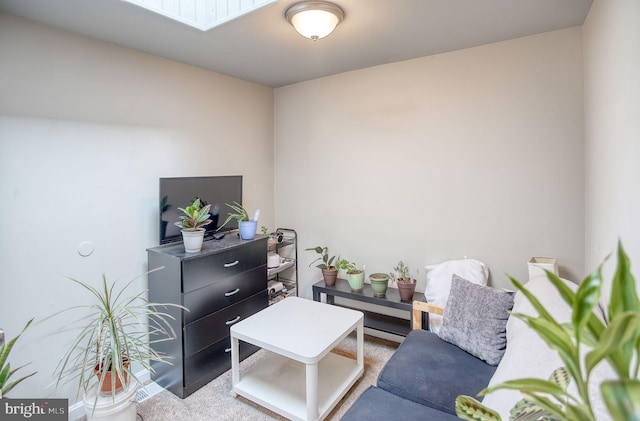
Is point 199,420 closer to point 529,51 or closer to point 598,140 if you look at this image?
point 598,140

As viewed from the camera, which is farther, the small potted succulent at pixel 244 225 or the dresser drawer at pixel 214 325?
the small potted succulent at pixel 244 225

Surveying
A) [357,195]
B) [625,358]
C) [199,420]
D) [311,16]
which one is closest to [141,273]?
[199,420]

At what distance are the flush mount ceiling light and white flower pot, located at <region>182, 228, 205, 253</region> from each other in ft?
5.06

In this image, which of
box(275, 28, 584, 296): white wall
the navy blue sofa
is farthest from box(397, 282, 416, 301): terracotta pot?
the navy blue sofa

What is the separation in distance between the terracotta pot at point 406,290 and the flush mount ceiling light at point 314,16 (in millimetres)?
1914

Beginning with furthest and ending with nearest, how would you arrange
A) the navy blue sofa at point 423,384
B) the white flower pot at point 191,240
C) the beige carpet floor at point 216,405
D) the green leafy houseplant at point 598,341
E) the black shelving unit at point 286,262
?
the black shelving unit at point 286,262 < the white flower pot at point 191,240 < the beige carpet floor at point 216,405 < the navy blue sofa at point 423,384 < the green leafy houseplant at point 598,341

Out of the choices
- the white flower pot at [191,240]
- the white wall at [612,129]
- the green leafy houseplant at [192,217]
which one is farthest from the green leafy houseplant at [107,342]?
the white wall at [612,129]

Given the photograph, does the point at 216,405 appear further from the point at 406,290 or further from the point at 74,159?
the point at 74,159

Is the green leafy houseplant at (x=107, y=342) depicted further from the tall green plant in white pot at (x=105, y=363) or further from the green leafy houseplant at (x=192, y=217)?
the green leafy houseplant at (x=192, y=217)

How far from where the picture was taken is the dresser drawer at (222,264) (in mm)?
2266

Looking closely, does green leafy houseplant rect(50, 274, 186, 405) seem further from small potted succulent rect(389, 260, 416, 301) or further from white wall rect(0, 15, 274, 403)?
small potted succulent rect(389, 260, 416, 301)

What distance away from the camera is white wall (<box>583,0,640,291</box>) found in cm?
119

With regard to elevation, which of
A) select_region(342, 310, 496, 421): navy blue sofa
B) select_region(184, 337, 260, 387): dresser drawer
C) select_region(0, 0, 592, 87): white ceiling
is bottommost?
select_region(184, 337, 260, 387): dresser drawer

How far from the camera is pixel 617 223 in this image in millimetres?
1415
